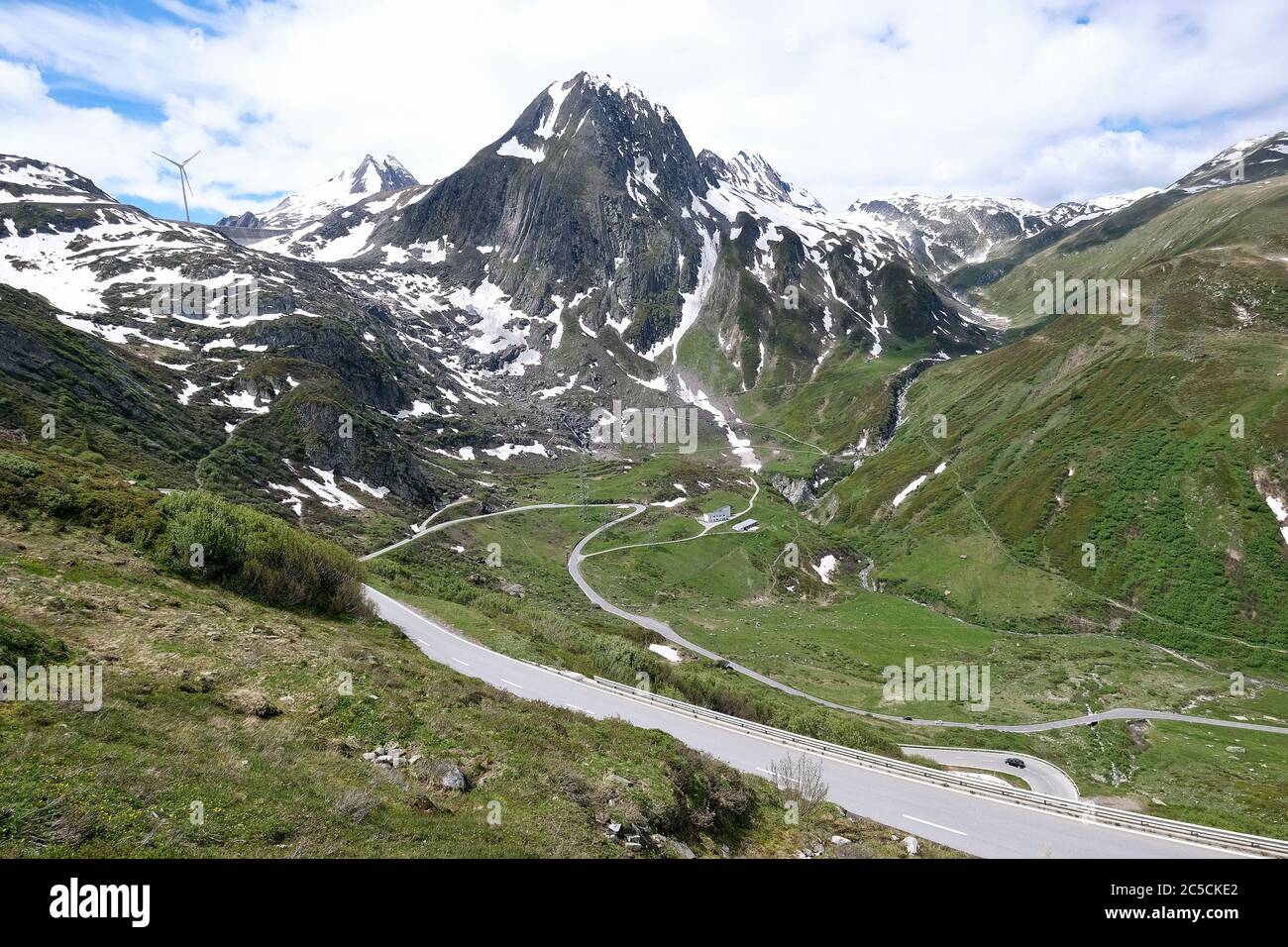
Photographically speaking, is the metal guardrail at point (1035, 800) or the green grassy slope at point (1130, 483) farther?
the green grassy slope at point (1130, 483)

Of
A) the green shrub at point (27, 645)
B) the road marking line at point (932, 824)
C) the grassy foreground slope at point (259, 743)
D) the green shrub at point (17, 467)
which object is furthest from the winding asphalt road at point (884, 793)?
the green shrub at point (17, 467)

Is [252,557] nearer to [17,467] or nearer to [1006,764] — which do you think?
[17,467]

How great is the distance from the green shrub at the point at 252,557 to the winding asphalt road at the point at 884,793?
593 cm

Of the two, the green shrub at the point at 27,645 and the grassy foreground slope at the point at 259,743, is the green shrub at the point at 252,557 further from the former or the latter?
the green shrub at the point at 27,645

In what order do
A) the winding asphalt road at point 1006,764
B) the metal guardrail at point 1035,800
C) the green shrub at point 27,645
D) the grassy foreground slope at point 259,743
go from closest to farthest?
the grassy foreground slope at point 259,743 → the green shrub at point 27,645 → the metal guardrail at point 1035,800 → the winding asphalt road at point 1006,764

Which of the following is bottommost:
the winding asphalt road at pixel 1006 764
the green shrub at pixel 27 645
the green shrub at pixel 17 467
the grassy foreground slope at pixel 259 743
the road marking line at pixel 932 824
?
the winding asphalt road at pixel 1006 764

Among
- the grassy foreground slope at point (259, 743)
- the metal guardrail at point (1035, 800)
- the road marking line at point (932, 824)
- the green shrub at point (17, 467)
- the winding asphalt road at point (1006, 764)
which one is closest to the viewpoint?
the grassy foreground slope at point (259, 743)

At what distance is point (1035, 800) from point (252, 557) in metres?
38.2

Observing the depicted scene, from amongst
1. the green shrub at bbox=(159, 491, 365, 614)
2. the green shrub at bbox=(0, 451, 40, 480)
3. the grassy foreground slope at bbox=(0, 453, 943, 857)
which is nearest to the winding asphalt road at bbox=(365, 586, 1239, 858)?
the grassy foreground slope at bbox=(0, 453, 943, 857)

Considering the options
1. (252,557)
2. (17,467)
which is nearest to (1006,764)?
(252,557)

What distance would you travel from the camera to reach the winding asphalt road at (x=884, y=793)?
2030 centimetres

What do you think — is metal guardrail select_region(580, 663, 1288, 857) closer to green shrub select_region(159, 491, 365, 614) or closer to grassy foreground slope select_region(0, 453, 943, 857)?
grassy foreground slope select_region(0, 453, 943, 857)

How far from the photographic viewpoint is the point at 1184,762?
50000mm
